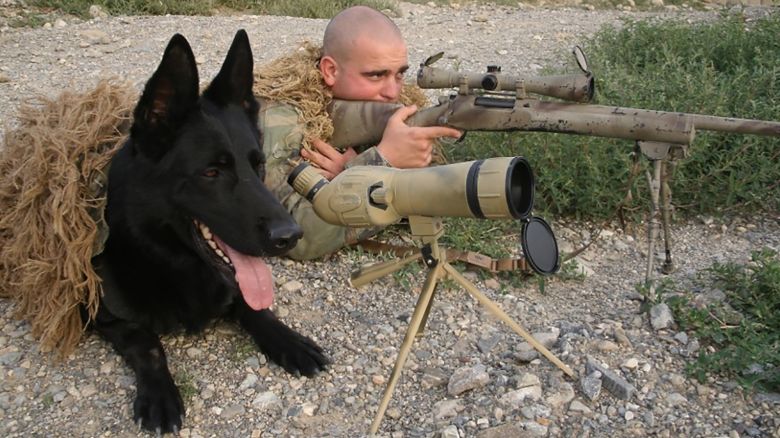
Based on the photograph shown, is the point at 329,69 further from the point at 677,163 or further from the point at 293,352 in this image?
the point at 677,163

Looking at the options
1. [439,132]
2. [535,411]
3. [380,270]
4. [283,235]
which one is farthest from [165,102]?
[535,411]

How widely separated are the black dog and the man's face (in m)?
0.94

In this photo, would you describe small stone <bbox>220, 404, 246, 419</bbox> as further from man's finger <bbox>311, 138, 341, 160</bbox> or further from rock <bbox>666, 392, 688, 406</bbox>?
rock <bbox>666, 392, 688, 406</bbox>

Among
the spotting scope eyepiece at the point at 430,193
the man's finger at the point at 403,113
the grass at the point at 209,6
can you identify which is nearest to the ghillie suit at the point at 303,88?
the man's finger at the point at 403,113

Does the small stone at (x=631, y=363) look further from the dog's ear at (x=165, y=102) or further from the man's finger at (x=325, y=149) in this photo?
the dog's ear at (x=165, y=102)

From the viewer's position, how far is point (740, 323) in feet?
Result: 9.46

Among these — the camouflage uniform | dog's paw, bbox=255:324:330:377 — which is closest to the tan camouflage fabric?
the camouflage uniform

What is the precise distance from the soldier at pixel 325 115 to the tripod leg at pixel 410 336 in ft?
3.37

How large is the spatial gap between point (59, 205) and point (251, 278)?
0.79 m

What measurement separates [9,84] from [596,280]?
5015 mm

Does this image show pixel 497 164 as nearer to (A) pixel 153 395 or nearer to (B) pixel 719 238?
(A) pixel 153 395

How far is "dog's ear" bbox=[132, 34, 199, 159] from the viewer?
2.39 meters

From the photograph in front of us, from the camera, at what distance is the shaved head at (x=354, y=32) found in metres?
3.61

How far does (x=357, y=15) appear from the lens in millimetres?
3703
